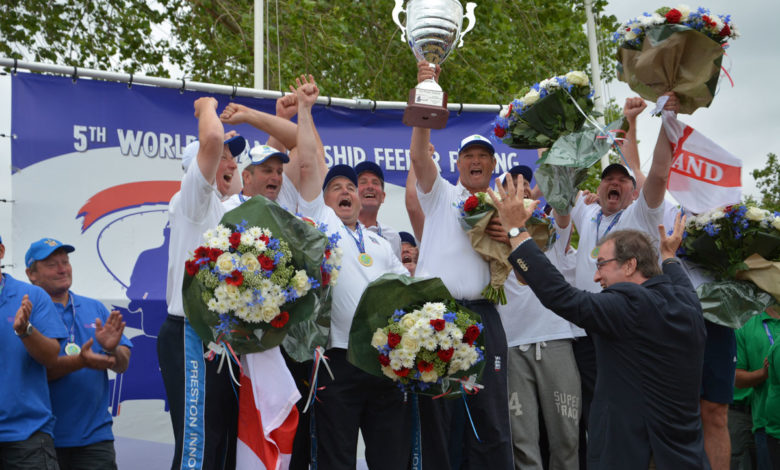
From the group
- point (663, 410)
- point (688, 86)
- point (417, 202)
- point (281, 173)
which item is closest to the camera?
point (663, 410)

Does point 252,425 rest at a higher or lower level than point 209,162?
lower

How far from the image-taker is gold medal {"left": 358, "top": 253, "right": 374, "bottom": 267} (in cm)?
470

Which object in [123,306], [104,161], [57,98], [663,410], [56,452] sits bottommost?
[56,452]

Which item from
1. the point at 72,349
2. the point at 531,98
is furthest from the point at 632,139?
the point at 72,349

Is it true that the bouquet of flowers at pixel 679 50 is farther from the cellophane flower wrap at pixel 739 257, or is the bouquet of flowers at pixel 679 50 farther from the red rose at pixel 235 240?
the red rose at pixel 235 240

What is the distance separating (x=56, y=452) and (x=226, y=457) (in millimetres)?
1349

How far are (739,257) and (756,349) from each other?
1.50 m

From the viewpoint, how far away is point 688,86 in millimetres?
4652

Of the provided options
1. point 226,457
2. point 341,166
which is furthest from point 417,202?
point 226,457

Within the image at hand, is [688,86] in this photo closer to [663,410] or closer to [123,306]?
[663,410]

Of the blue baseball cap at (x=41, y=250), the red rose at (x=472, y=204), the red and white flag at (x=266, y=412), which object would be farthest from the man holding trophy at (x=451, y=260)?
the blue baseball cap at (x=41, y=250)

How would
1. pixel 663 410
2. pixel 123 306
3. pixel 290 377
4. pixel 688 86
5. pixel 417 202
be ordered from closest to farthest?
pixel 663 410
pixel 290 377
pixel 688 86
pixel 417 202
pixel 123 306

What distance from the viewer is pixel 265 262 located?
3.87 meters

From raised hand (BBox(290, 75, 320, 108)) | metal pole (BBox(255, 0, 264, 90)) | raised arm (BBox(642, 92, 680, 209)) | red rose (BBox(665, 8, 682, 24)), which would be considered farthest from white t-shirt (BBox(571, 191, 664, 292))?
→ metal pole (BBox(255, 0, 264, 90))
